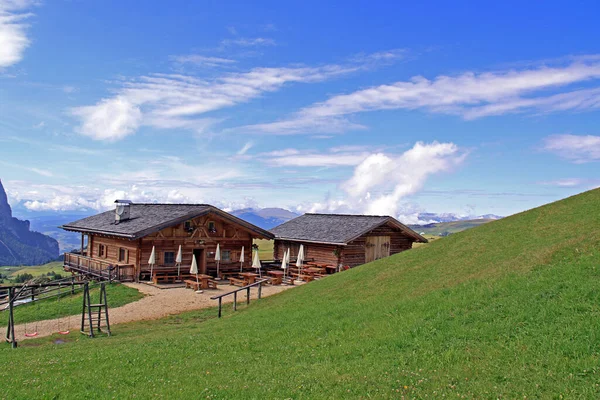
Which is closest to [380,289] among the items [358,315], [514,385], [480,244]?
[358,315]

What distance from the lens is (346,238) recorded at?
37562mm

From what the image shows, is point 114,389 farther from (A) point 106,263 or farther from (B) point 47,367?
(A) point 106,263

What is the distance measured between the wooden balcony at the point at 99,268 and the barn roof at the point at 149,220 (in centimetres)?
236

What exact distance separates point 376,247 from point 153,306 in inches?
833

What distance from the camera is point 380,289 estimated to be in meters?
18.2

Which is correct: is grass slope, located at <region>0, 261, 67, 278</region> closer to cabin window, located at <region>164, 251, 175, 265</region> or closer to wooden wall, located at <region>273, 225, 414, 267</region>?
wooden wall, located at <region>273, 225, 414, 267</region>

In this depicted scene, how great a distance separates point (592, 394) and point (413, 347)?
12.6 feet

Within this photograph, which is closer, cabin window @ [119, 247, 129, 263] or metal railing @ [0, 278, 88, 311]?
metal railing @ [0, 278, 88, 311]

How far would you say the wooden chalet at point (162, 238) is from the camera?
112ft

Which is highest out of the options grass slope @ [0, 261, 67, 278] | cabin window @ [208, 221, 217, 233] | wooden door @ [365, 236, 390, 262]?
cabin window @ [208, 221, 217, 233]

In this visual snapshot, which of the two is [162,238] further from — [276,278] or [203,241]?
[276,278]

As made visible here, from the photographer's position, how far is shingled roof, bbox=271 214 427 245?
3864 cm

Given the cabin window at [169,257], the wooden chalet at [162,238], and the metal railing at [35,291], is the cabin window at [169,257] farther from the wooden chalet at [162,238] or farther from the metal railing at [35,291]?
the metal railing at [35,291]

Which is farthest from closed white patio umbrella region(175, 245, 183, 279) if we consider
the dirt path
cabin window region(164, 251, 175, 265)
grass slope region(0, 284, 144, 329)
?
grass slope region(0, 284, 144, 329)
